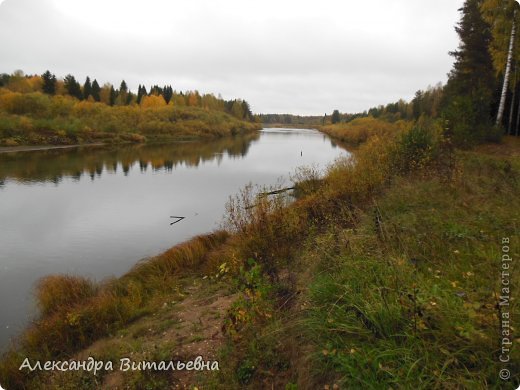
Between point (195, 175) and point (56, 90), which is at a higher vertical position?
point (56, 90)

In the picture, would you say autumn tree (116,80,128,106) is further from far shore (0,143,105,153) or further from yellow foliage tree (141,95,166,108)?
far shore (0,143,105,153)

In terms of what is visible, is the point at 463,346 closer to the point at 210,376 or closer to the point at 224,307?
the point at 210,376

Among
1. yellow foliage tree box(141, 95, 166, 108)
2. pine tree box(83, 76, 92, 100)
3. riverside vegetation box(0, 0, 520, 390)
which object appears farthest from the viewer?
yellow foliage tree box(141, 95, 166, 108)

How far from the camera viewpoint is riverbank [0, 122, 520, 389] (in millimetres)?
2805

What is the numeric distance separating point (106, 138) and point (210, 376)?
5604 centimetres

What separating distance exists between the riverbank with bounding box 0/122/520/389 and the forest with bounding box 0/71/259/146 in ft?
141

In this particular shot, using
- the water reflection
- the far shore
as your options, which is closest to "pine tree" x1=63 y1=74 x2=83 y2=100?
the far shore

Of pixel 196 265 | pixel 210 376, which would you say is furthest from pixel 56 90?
pixel 210 376

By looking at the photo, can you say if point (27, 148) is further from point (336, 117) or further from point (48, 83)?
point (336, 117)

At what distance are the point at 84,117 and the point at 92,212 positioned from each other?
5190cm

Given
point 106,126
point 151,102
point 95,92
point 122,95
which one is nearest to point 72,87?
point 95,92

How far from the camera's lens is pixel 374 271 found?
13.4 feet

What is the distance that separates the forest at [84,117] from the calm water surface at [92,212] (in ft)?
51.4

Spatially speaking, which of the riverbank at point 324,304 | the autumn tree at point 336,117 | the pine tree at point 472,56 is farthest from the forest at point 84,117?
the autumn tree at point 336,117
